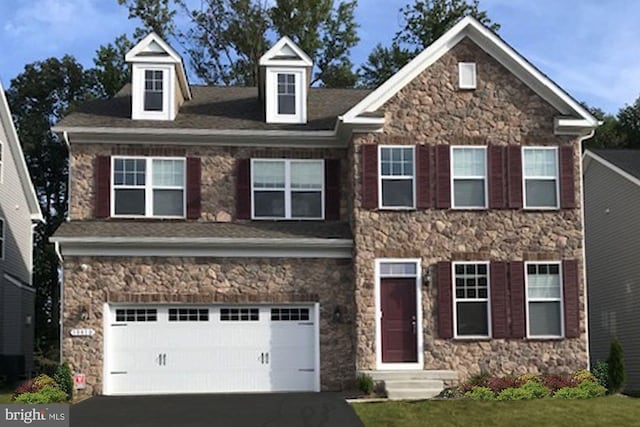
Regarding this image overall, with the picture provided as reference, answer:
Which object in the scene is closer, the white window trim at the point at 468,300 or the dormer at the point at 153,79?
the white window trim at the point at 468,300

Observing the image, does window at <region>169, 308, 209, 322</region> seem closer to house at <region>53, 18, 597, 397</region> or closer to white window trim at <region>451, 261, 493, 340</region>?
house at <region>53, 18, 597, 397</region>

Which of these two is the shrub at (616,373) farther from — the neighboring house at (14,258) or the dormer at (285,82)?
the neighboring house at (14,258)

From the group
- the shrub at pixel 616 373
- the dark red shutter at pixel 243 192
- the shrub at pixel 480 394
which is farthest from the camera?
the dark red shutter at pixel 243 192

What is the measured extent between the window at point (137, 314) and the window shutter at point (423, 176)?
21.3 ft

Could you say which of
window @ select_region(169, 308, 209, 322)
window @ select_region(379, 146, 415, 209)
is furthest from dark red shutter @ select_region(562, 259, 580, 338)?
window @ select_region(169, 308, 209, 322)

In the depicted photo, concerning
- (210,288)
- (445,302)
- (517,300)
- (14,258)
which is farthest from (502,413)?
(14,258)

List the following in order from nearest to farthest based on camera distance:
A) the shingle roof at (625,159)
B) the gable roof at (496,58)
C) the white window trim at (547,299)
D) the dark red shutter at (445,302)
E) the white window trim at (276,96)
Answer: the dark red shutter at (445,302) < the white window trim at (547,299) < the gable roof at (496,58) < the white window trim at (276,96) < the shingle roof at (625,159)

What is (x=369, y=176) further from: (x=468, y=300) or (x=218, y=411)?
(x=218, y=411)

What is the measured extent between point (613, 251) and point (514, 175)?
6577 millimetres

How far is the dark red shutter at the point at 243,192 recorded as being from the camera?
2133cm

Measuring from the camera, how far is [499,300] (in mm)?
20188

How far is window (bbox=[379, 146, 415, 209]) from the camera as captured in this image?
2052 centimetres

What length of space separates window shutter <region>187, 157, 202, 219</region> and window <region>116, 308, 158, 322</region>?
2.39 metres

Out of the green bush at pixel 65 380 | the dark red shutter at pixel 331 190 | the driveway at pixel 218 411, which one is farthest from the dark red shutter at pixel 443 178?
the green bush at pixel 65 380
